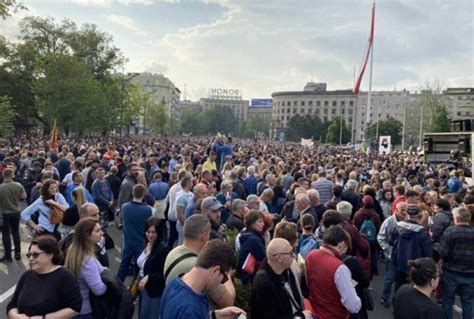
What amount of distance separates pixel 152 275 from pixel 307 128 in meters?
111

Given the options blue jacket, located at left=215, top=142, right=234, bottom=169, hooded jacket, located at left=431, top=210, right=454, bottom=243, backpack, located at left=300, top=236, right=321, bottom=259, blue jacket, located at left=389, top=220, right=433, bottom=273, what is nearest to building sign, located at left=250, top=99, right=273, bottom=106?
blue jacket, located at left=215, top=142, right=234, bottom=169

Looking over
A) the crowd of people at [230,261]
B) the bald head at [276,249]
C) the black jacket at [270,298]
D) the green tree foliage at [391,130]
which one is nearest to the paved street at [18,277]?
the crowd of people at [230,261]

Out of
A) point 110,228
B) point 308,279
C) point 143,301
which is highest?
point 308,279

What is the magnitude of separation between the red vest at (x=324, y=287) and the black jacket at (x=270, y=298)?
1.64ft

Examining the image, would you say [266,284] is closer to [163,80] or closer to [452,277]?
[452,277]

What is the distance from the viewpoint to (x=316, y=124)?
113875mm

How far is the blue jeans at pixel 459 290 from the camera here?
602 centimetres

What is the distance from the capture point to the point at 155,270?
459cm

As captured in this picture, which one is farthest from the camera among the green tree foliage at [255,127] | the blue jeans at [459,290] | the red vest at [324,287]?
the green tree foliage at [255,127]

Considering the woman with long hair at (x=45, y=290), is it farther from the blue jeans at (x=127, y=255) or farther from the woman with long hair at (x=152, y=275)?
the blue jeans at (x=127, y=255)

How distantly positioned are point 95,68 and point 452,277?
55.4 m

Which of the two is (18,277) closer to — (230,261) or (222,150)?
(230,261)

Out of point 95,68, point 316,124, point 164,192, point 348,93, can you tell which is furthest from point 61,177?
point 348,93

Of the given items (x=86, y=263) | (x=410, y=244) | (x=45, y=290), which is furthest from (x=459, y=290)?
(x=45, y=290)
